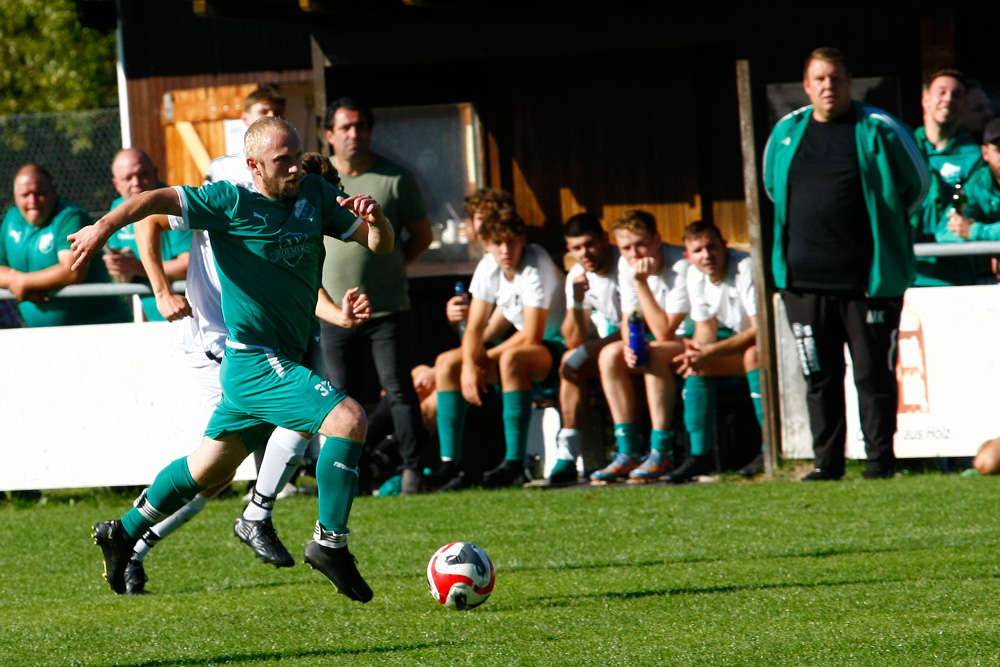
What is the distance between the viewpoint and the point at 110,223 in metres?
5.52

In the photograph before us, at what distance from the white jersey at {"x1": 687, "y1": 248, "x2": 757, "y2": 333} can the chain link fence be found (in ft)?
25.7

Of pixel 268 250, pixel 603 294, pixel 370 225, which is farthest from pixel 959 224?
pixel 268 250

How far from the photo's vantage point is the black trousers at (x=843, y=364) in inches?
358

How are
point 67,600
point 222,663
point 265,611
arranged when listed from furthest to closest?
point 67,600 < point 265,611 < point 222,663

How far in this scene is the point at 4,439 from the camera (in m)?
10.2

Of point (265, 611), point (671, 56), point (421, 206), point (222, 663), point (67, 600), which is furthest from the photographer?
point (671, 56)

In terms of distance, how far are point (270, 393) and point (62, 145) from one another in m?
10.7

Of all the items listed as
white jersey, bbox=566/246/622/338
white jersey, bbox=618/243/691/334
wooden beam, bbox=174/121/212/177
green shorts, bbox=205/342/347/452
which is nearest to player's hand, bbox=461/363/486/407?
white jersey, bbox=566/246/622/338

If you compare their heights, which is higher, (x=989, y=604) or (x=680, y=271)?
(x=680, y=271)

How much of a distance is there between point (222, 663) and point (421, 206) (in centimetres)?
517

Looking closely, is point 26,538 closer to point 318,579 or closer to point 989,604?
point 318,579

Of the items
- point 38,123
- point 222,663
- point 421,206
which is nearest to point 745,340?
point 421,206

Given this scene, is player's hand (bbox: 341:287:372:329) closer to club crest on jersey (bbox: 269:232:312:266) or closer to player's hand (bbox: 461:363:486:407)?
club crest on jersey (bbox: 269:232:312:266)

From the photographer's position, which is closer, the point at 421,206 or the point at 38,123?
the point at 421,206
